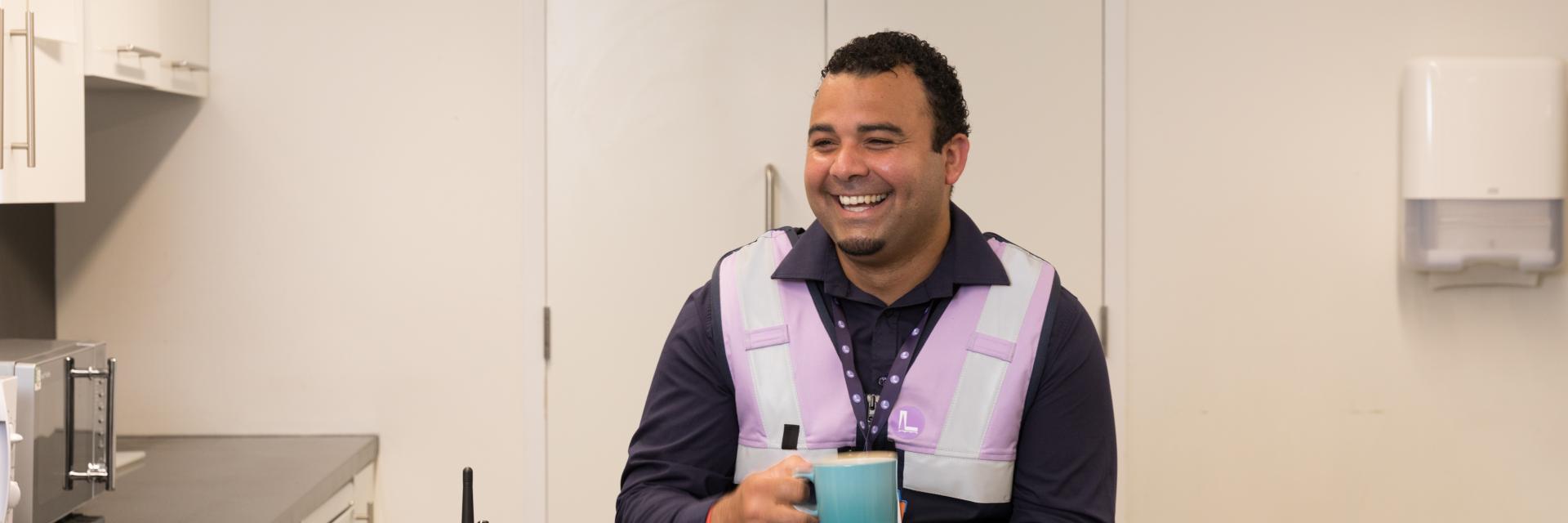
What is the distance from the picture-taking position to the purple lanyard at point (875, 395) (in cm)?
148

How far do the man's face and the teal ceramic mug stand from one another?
12.1 inches

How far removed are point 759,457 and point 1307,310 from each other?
1644mm

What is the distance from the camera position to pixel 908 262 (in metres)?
1.55

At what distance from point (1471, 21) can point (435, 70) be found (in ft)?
6.63

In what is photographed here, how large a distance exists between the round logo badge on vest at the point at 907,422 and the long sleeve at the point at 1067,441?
0.38 ft

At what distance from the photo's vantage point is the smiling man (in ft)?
4.84

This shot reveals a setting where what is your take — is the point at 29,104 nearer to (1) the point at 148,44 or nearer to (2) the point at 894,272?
(1) the point at 148,44

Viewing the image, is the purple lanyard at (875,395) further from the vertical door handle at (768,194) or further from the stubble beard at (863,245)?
the vertical door handle at (768,194)

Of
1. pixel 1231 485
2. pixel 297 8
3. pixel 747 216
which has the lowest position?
pixel 1231 485

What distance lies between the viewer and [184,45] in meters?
2.58

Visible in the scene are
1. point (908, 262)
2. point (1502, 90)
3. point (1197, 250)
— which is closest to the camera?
point (908, 262)

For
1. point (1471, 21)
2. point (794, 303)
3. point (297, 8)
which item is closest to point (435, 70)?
point (297, 8)

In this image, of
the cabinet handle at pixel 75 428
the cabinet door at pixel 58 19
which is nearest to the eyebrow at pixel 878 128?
the cabinet handle at pixel 75 428

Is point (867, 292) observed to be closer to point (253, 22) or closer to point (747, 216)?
point (747, 216)
